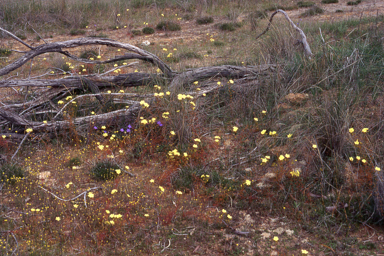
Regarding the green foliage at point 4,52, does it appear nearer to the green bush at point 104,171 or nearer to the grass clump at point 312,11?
the green bush at point 104,171

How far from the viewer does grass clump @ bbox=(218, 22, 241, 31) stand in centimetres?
980

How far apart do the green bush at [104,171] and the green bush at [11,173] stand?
755 millimetres

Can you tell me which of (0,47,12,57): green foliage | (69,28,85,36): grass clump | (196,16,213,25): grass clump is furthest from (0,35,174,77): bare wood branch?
(196,16,213,25): grass clump

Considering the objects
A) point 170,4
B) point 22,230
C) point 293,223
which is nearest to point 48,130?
point 22,230

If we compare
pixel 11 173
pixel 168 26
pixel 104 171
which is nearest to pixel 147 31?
pixel 168 26

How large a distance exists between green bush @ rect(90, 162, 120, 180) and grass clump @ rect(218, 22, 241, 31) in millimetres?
6690

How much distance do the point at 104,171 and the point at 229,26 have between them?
22.5 ft

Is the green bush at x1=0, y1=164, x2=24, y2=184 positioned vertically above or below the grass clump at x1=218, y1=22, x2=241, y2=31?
below

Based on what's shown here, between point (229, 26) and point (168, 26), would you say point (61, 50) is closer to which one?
point (168, 26)

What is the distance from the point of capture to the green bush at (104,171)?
4039 mm

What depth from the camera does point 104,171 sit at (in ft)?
13.3

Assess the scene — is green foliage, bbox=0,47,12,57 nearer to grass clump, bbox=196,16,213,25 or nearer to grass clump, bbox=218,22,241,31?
grass clump, bbox=196,16,213,25

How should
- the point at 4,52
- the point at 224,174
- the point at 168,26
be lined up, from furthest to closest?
the point at 168,26 < the point at 4,52 < the point at 224,174

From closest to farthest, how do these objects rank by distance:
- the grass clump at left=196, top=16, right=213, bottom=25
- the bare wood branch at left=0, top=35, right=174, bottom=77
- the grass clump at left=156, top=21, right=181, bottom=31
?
the bare wood branch at left=0, top=35, right=174, bottom=77 → the grass clump at left=156, top=21, right=181, bottom=31 → the grass clump at left=196, top=16, right=213, bottom=25
